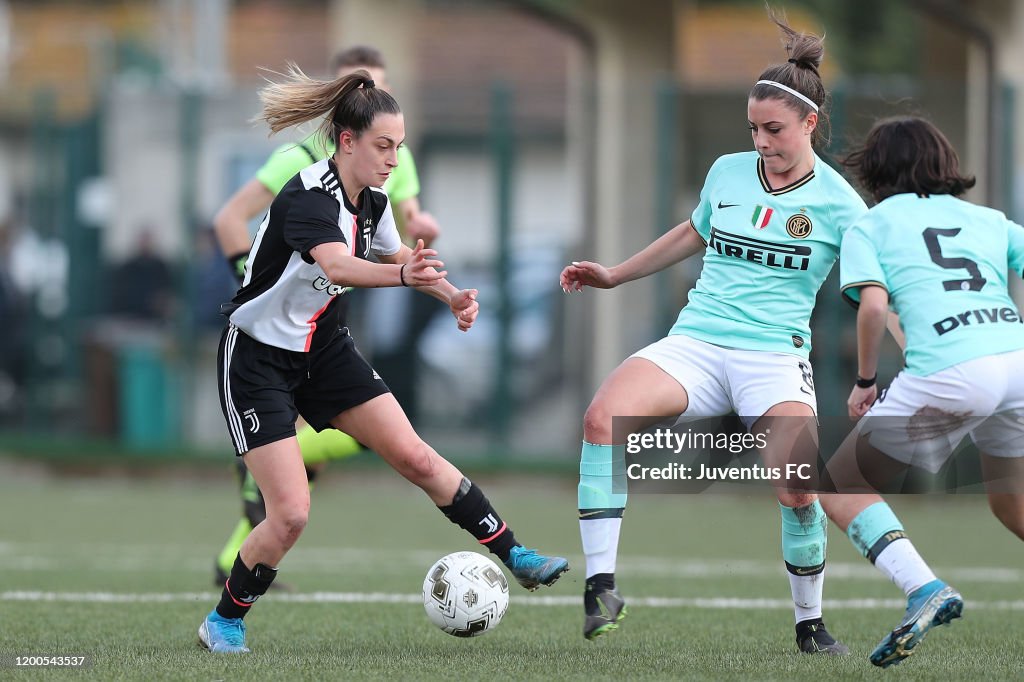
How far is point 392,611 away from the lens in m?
6.55

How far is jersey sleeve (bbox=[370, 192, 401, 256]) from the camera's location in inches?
223

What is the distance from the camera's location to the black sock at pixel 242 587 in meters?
5.36

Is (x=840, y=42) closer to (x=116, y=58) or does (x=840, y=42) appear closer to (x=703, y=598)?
(x=116, y=58)

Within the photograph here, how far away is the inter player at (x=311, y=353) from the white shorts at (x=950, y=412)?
48.9 inches

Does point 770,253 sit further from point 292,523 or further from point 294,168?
point 294,168

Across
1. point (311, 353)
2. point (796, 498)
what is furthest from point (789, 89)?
point (311, 353)

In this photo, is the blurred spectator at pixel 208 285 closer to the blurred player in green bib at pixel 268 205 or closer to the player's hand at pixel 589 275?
the blurred player in green bib at pixel 268 205

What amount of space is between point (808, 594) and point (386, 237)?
2013 millimetres

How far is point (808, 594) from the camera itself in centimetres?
549

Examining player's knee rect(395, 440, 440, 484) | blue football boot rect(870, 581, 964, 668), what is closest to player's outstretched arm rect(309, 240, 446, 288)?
player's knee rect(395, 440, 440, 484)

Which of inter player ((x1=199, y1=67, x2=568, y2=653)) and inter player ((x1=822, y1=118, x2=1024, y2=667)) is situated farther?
inter player ((x1=199, y1=67, x2=568, y2=653))

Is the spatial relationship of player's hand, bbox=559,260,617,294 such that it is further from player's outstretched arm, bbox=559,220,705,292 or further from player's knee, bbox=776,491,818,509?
player's knee, bbox=776,491,818,509

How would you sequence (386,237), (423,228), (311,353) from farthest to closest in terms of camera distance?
1. (423,228)
2. (386,237)
3. (311,353)

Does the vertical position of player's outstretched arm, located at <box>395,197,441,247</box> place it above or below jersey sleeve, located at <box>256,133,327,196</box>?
below
